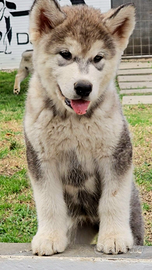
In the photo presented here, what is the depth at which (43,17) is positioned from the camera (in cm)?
305

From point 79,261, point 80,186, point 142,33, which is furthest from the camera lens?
point 142,33

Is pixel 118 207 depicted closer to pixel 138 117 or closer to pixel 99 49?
pixel 99 49

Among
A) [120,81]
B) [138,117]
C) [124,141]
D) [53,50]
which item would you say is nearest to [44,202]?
[124,141]

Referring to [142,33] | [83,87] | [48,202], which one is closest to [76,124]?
[83,87]

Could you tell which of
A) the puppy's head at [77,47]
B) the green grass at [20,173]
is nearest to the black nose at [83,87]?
the puppy's head at [77,47]

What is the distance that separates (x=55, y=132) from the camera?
9.78 feet

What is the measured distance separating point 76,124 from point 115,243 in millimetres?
818

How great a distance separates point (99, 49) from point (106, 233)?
1.22 metres

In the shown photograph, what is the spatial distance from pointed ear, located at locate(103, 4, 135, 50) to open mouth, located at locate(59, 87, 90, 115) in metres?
0.54

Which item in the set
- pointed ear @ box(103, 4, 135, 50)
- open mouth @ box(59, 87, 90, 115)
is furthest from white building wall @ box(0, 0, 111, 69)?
open mouth @ box(59, 87, 90, 115)

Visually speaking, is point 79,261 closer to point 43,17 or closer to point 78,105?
point 78,105

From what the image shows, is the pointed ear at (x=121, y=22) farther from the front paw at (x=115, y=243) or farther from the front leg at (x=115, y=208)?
the front paw at (x=115, y=243)

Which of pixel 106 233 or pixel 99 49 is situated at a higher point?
pixel 99 49

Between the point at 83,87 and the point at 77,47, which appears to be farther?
the point at 77,47
